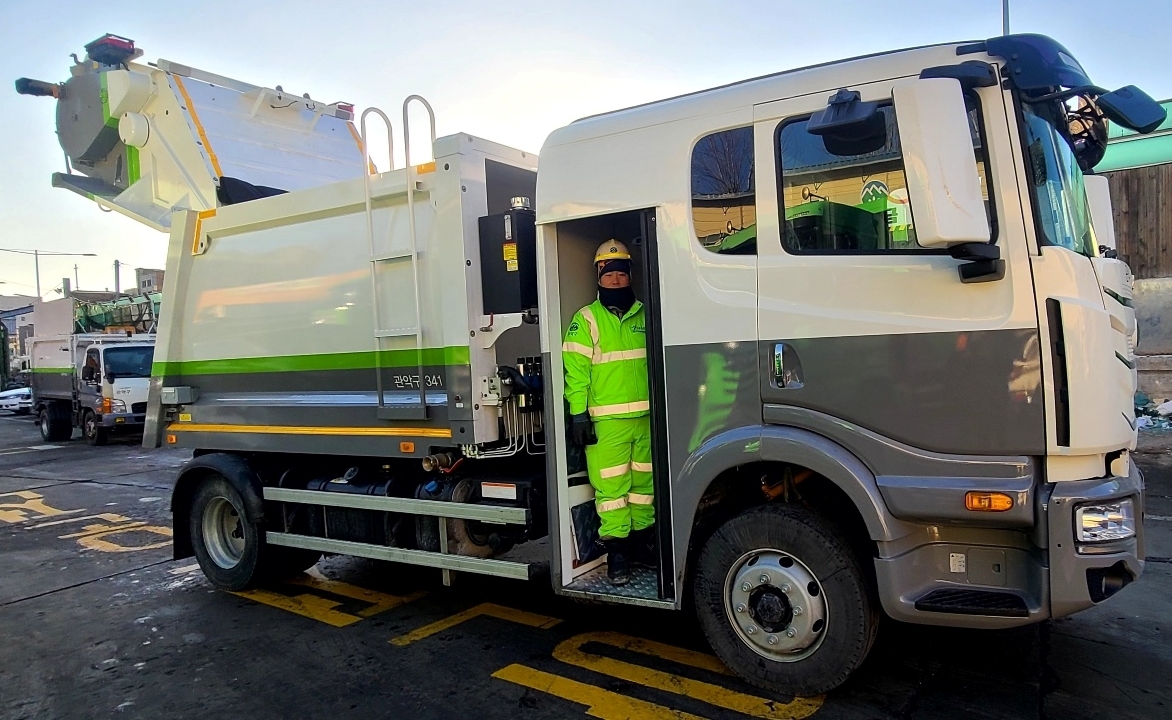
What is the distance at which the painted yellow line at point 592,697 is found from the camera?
3.50m

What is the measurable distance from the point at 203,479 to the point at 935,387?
5.12m

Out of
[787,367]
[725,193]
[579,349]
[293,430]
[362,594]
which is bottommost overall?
[362,594]

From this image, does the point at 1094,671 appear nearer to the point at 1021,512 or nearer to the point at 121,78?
the point at 1021,512

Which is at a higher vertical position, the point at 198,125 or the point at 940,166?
the point at 198,125

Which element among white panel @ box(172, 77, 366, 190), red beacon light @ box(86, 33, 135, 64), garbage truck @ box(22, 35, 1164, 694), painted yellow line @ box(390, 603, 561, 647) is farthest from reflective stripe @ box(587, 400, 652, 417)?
red beacon light @ box(86, 33, 135, 64)

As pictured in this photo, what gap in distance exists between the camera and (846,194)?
333 centimetres

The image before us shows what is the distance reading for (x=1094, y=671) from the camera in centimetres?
377

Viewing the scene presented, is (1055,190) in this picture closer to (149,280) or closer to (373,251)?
(373,251)

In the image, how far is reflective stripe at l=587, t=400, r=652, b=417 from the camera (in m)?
4.00

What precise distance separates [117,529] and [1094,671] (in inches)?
331

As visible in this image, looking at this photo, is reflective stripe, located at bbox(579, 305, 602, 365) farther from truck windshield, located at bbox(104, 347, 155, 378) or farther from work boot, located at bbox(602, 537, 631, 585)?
truck windshield, located at bbox(104, 347, 155, 378)

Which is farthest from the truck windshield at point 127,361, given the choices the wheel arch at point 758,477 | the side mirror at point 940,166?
the side mirror at point 940,166

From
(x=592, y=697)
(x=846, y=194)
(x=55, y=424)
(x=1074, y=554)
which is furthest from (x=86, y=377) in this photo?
(x=1074, y=554)

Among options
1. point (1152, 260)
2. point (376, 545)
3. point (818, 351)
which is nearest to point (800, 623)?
point (818, 351)
